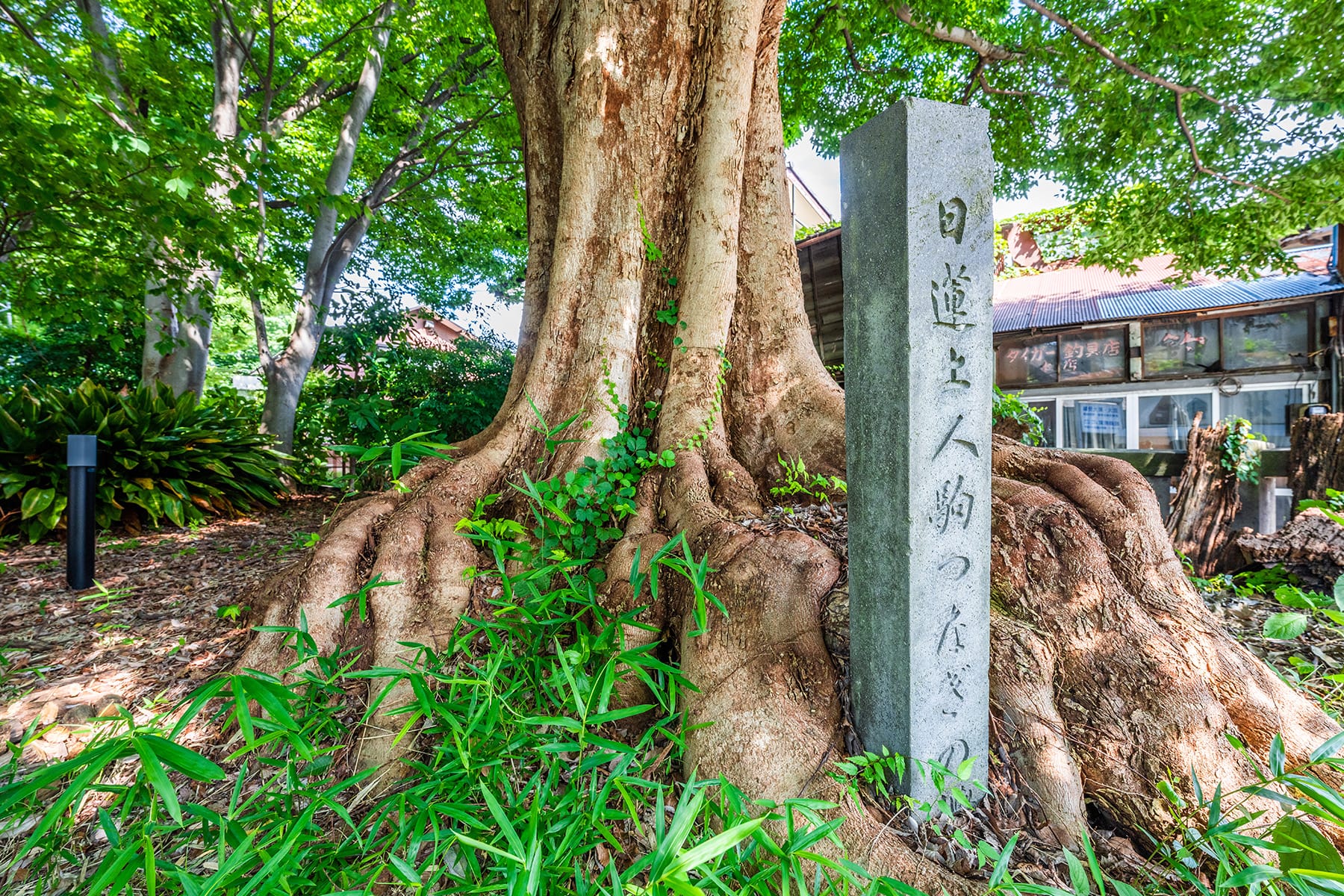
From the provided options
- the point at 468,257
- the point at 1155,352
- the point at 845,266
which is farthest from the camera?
the point at 468,257

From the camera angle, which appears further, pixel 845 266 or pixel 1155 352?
pixel 1155 352

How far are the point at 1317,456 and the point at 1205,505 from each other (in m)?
0.72

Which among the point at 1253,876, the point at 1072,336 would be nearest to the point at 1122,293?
the point at 1072,336

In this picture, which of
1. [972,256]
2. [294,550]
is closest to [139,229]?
[294,550]

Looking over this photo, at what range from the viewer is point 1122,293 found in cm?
1042

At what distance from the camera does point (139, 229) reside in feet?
13.3

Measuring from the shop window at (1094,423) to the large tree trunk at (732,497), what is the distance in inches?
379

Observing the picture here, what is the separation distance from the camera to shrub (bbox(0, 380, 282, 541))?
4473 millimetres

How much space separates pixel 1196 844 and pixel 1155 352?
10944mm

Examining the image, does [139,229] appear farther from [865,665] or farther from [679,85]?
[865,665]

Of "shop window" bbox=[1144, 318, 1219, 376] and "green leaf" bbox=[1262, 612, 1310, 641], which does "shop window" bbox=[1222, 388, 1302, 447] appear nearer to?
"shop window" bbox=[1144, 318, 1219, 376]

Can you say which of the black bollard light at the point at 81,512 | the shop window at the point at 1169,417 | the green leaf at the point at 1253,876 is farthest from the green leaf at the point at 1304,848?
the shop window at the point at 1169,417

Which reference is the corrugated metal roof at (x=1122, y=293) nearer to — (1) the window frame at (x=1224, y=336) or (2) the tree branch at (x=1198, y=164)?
(1) the window frame at (x=1224, y=336)

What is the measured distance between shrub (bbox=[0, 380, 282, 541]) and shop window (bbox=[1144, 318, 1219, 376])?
1330 centimetres
